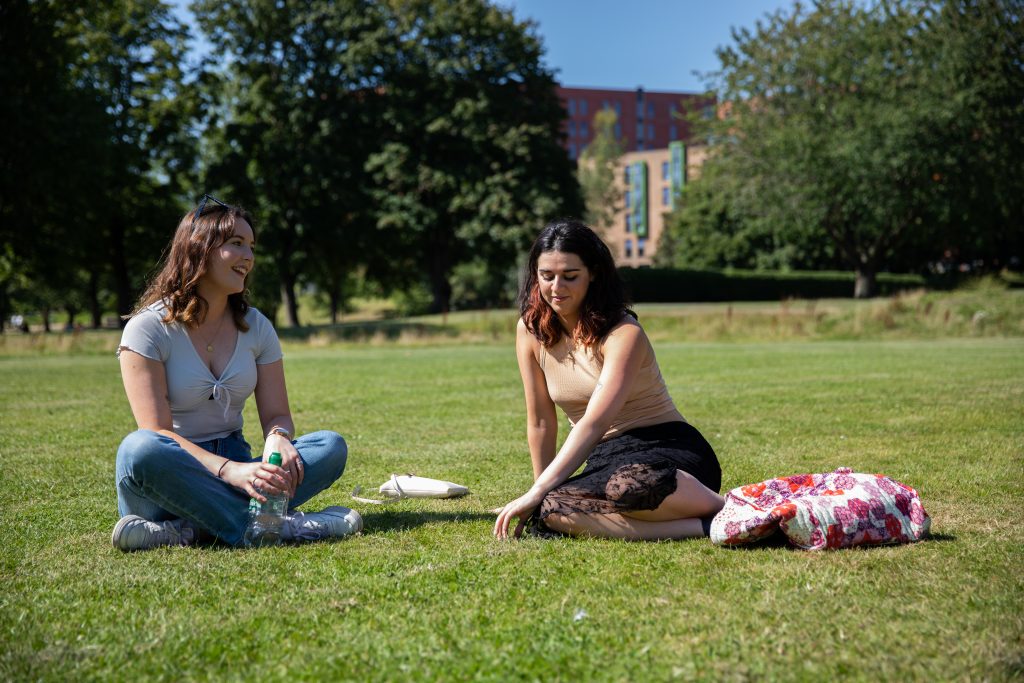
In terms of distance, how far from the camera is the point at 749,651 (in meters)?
2.89

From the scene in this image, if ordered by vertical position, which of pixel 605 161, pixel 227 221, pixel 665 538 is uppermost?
pixel 605 161

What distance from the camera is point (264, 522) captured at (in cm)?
443

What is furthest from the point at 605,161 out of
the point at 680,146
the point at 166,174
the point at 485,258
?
the point at 166,174

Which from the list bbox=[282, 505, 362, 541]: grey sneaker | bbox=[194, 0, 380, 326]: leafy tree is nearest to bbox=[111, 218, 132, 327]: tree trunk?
bbox=[194, 0, 380, 326]: leafy tree

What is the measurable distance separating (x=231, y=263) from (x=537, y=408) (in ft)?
5.85

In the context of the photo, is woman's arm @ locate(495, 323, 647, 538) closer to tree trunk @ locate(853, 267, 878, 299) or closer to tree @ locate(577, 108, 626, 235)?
tree trunk @ locate(853, 267, 878, 299)

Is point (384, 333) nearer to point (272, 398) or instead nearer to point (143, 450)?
point (272, 398)

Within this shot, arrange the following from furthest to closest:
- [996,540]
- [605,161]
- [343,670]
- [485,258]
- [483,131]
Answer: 1. [605,161]
2. [485,258]
3. [483,131]
4. [996,540]
5. [343,670]

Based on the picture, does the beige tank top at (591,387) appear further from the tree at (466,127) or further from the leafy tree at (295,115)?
the leafy tree at (295,115)

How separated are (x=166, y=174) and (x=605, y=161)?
53.1m

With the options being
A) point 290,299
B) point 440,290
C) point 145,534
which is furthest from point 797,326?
point 290,299

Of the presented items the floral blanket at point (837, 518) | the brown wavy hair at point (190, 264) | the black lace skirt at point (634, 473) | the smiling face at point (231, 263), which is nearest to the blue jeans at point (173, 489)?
the brown wavy hair at point (190, 264)

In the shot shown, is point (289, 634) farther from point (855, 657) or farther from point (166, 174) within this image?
point (166, 174)

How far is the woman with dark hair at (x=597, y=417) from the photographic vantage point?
4384mm
